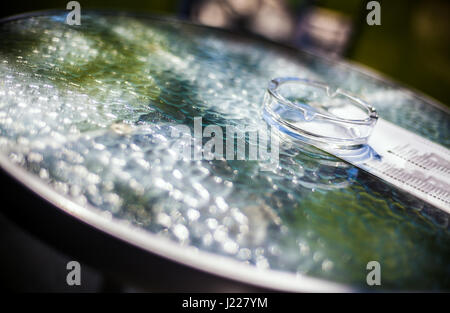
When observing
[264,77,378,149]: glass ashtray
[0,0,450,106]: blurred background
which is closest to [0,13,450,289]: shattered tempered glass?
[264,77,378,149]: glass ashtray

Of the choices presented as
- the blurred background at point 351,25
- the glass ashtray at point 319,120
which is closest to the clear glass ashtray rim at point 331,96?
the glass ashtray at point 319,120

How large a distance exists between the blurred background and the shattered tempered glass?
1172mm

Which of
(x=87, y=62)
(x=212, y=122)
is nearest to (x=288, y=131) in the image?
(x=212, y=122)

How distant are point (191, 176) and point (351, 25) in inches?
84.6

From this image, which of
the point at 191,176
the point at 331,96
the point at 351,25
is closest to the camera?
the point at 191,176

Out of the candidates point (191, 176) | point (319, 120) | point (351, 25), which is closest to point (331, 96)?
point (319, 120)

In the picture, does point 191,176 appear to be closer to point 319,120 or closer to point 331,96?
point 319,120

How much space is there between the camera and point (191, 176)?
16.3 inches

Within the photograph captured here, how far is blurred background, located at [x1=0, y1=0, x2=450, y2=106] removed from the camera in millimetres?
1955

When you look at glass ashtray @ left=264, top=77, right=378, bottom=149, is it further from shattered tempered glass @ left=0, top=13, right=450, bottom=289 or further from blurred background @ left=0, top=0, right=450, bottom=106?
blurred background @ left=0, top=0, right=450, bottom=106

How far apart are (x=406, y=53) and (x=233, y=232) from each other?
206 centimetres

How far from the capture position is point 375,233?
0.40m

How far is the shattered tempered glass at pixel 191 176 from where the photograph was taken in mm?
354

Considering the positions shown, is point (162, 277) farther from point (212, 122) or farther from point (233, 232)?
point (212, 122)
